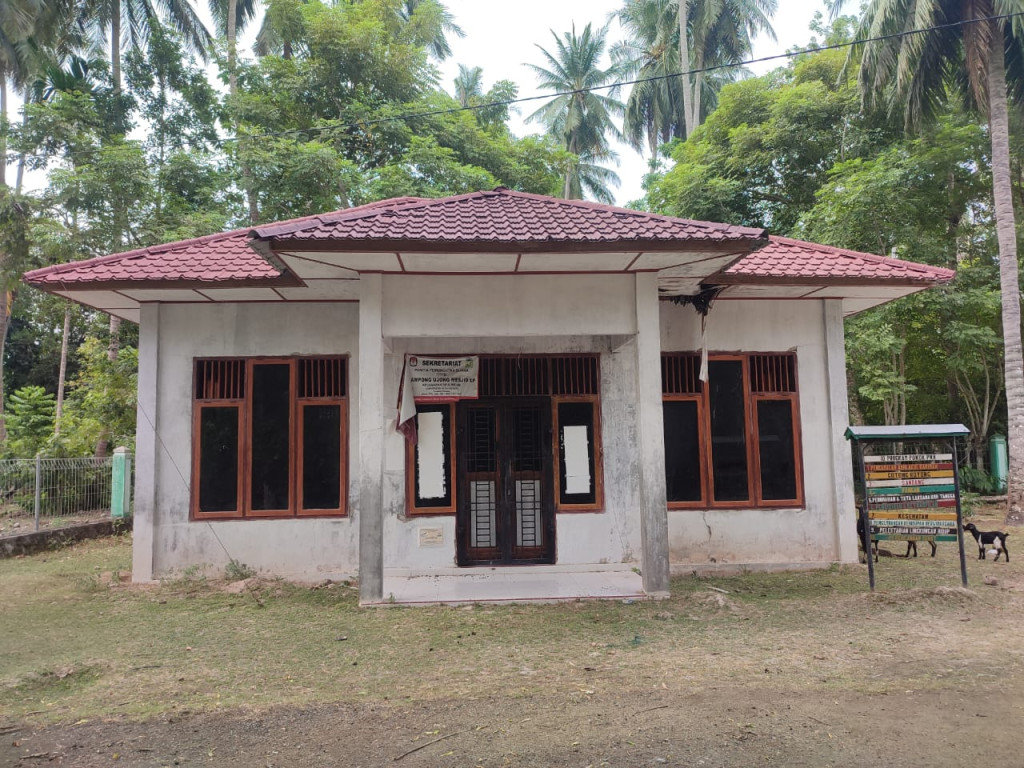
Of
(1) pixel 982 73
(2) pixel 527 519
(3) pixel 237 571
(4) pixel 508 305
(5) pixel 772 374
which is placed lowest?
(3) pixel 237 571

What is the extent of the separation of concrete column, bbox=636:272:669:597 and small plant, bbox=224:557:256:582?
4519 mm

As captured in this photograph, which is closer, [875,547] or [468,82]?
[875,547]

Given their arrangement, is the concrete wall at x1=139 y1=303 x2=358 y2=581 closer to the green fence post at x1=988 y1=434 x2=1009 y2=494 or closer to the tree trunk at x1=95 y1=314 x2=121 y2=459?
the tree trunk at x1=95 y1=314 x2=121 y2=459

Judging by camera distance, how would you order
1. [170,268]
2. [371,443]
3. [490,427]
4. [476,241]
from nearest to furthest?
[476,241]
[371,443]
[170,268]
[490,427]

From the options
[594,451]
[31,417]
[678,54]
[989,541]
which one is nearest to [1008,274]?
[989,541]

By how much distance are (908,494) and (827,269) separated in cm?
262

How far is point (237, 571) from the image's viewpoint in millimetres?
7957

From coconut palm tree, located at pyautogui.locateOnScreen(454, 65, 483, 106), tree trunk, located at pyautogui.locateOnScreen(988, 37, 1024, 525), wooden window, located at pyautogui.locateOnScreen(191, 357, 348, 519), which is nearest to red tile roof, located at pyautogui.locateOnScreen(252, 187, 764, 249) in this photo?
wooden window, located at pyautogui.locateOnScreen(191, 357, 348, 519)

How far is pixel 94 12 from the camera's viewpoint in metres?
22.5

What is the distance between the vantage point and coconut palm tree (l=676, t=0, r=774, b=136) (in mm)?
27031

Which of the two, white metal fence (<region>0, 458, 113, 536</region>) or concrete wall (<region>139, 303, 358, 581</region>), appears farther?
white metal fence (<region>0, 458, 113, 536</region>)

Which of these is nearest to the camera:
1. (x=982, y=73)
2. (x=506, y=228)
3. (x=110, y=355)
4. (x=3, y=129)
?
(x=506, y=228)

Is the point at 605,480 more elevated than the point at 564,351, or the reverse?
the point at 564,351

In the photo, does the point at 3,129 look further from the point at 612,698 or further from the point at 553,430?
the point at 612,698
